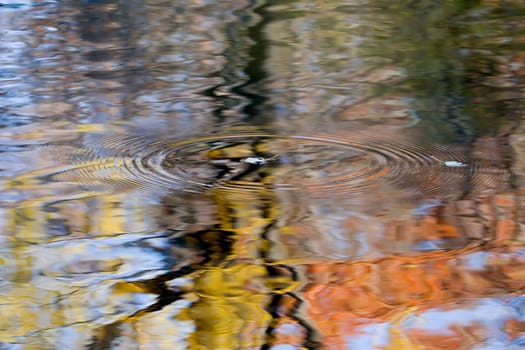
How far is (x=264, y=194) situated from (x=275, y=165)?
248 mm

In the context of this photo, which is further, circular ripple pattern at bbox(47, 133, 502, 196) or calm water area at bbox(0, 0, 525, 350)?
circular ripple pattern at bbox(47, 133, 502, 196)

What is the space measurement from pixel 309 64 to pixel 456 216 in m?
1.95

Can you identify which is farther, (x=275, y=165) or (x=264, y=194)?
(x=275, y=165)

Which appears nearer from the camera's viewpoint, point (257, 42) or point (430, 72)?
point (430, 72)

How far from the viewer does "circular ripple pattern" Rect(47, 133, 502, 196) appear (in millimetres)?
2570

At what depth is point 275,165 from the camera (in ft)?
8.96

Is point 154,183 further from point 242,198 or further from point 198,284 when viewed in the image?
point 198,284

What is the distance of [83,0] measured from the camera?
589 cm

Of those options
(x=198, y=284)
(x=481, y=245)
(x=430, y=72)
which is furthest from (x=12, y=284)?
(x=430, y=72)

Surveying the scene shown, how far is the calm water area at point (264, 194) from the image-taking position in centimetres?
182

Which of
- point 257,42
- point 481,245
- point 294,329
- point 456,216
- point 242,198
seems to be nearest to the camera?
point 294,329

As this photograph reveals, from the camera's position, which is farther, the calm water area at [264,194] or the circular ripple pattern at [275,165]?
the circular ripple pattern at [275,165]

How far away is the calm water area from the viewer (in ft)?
5.96

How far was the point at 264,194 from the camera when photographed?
8.20 ft
